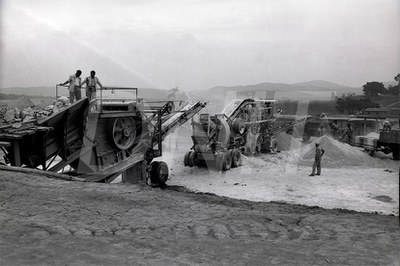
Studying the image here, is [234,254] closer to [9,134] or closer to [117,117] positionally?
[9,134]

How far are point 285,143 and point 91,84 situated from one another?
13500 mm

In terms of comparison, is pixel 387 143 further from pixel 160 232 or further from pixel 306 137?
pixel 160 232

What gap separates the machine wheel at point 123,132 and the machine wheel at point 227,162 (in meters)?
4.49

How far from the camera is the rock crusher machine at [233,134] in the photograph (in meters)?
15.6

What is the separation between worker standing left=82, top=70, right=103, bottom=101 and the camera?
11.6 meters

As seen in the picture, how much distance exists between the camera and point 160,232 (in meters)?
5.48

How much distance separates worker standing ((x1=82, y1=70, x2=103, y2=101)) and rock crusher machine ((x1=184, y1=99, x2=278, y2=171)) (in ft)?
16.1

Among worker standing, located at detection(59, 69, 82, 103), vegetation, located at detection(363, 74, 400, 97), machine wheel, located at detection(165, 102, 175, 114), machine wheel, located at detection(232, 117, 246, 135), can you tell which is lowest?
machine wheel, located at detection(232, 117, 246, 135)

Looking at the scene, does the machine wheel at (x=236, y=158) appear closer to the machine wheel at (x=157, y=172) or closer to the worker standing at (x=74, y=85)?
the machine wheel at (x=157, y=172)

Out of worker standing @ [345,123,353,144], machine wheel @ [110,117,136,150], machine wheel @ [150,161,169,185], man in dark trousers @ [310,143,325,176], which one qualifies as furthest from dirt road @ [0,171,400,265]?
worker standing @ [345,123,353,144]

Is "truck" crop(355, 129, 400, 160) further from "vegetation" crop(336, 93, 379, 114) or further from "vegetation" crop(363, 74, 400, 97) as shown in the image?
"vegetation" crop(363, 74, 400, 97)

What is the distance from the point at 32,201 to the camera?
21.1 feet

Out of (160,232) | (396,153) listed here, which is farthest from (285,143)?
(160,232)

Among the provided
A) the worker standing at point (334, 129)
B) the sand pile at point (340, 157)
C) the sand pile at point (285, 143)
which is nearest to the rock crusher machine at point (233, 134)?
the sand pile at point (285, 143)
